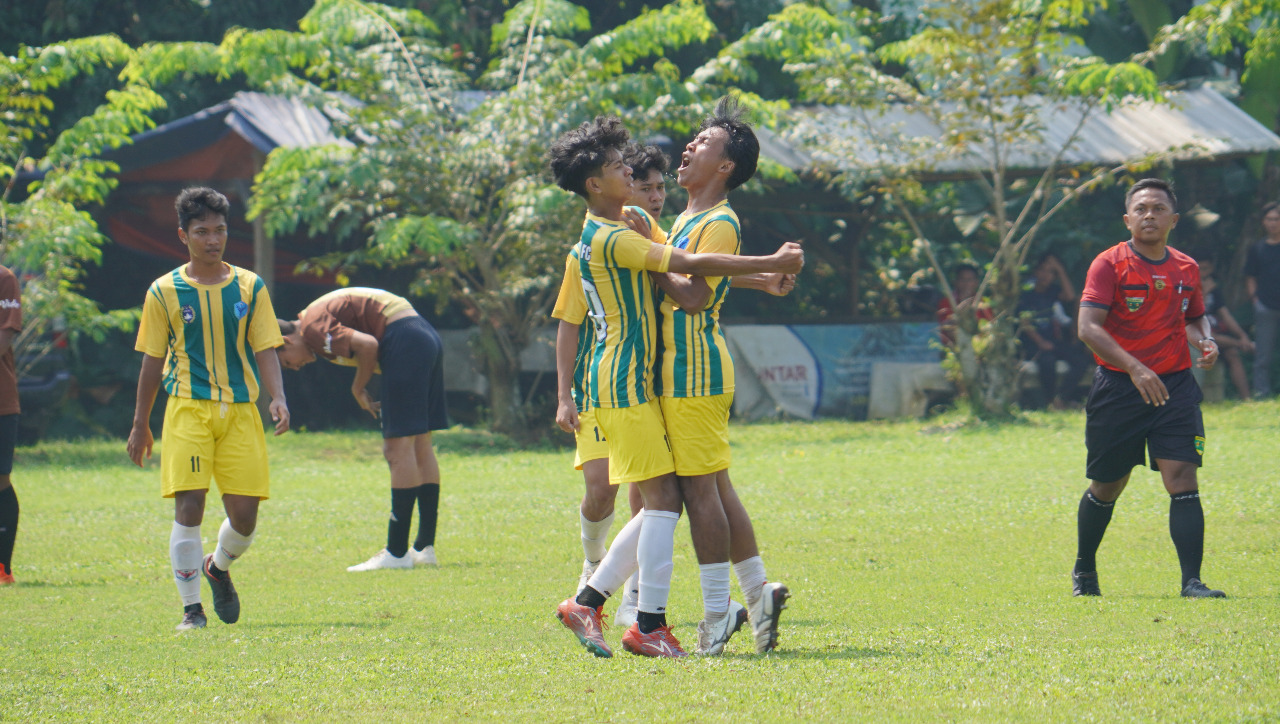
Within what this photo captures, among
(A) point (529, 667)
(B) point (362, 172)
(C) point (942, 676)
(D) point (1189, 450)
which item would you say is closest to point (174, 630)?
(A) point (529, 667)

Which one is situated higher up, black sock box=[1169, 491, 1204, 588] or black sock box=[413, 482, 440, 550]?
black sock box=[1169, 491, 1204, 588]

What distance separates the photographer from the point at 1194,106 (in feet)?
60.2

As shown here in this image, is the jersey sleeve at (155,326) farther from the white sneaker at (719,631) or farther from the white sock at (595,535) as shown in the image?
the white sneaker at (719,631)

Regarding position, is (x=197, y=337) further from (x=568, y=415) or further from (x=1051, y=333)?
(x=1051, y=333)

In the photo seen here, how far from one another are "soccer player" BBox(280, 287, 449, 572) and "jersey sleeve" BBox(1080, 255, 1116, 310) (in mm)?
3900

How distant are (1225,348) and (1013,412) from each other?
3.40 meters

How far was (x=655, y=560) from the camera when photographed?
183 inches

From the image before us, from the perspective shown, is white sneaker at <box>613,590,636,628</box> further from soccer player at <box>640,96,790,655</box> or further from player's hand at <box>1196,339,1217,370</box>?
player's hand at <box>1196,339,1217,370</box>

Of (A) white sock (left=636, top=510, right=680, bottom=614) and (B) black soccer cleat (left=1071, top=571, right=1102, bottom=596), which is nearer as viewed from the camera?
(A) white sock (left=636, top=510, right=680, bottom=614)

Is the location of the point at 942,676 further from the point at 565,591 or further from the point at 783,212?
the point at 783,212

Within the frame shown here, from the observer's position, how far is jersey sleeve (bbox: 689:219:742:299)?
184 inches

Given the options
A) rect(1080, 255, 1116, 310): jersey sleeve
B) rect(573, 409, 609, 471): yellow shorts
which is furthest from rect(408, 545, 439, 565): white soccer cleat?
rect(1080, 255, 1116, 310): jersey sleeve

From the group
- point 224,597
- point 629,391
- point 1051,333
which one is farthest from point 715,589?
point 1051,333

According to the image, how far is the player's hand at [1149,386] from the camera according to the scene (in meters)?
5.71
